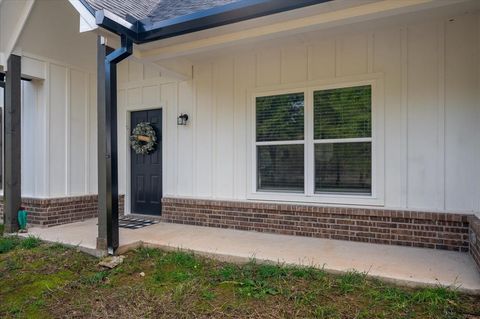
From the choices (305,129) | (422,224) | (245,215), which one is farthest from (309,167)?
(422,224)

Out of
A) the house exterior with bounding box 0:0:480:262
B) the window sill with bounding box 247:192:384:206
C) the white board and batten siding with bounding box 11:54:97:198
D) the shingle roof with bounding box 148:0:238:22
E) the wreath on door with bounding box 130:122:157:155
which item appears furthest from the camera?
the wreath on door with bounding box 130:122:157:155

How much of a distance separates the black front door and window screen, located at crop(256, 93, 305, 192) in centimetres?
204

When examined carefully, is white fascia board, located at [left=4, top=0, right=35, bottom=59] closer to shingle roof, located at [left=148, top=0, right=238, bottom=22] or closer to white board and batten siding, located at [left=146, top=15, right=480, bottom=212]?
shingle roof, located at [left=148, top=0, right=238, bottom=22]

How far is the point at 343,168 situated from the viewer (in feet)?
15.1

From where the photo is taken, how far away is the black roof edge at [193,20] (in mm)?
3289

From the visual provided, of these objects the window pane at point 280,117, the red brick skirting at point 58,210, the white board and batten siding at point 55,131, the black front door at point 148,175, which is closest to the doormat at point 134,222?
the black front door at point 148,175

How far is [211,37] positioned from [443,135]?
10.2ft

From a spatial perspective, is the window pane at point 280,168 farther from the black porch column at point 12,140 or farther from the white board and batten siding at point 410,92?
the black porch column at point 12,140

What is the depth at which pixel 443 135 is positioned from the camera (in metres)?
4.03

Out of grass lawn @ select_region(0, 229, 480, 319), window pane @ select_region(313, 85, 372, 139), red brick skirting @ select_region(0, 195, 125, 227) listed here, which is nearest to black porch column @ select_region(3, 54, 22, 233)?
red brick skirting @ select_region(0, 195, 125, 227)

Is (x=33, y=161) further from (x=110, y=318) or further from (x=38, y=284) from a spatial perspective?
(x=110, y=318)

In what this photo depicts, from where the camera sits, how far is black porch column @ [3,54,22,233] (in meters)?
5.12

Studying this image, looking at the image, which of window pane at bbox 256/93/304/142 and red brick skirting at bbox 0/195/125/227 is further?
red brick skirting at bbox 0/195/125/227

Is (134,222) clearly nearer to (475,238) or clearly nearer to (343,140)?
(343,140)
